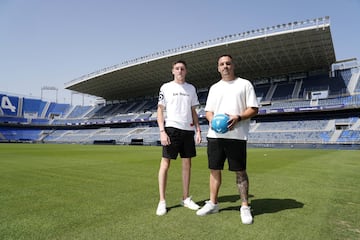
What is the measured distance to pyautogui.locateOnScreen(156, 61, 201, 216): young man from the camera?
13.5 feet

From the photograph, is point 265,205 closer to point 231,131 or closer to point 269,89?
point 231,131

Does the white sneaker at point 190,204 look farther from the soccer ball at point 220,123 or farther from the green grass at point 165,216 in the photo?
the soccer ball at point 220,123

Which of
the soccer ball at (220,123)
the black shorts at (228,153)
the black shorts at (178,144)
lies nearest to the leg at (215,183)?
the black shorts at (228,153)

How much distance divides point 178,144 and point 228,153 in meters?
0.79

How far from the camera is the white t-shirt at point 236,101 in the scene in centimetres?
375

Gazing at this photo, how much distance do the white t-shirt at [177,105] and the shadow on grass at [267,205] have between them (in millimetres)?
1392

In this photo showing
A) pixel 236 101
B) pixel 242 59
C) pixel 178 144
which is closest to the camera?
pixel 236 101

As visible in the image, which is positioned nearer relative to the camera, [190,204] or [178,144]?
[190,204]

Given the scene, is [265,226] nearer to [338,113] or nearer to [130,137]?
[338,113]

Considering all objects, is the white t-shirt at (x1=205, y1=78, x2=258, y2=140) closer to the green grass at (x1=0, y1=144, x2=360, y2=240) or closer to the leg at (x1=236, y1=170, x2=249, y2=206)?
the leg at (x1=236, y1=170, x2=249, y2=206)

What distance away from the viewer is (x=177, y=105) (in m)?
4.24

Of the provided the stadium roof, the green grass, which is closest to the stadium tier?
the stadium roof

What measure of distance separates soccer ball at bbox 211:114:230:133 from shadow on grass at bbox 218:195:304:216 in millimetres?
1199

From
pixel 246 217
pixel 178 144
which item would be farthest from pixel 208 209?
pixel 178 144
